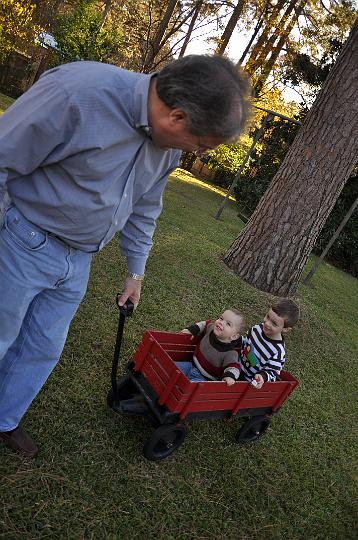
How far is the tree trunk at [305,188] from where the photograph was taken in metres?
5.54

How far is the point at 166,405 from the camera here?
102 inches

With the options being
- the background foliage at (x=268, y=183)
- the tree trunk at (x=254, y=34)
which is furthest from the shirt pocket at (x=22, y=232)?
the tree trunk at (x=254, y=34)

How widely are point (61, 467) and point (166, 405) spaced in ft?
2.14

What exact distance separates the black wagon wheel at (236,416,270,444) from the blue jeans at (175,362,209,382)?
50 centimetres

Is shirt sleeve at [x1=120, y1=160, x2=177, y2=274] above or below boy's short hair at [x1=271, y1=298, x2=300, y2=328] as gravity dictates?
above

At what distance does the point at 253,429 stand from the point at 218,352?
747mm

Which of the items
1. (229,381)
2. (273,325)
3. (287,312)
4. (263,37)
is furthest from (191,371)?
(263,37)

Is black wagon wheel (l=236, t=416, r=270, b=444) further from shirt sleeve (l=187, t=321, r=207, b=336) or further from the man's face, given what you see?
the man's face

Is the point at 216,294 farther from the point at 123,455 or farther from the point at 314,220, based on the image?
the point at 123,455

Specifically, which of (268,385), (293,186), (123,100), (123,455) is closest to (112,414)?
(123,455)

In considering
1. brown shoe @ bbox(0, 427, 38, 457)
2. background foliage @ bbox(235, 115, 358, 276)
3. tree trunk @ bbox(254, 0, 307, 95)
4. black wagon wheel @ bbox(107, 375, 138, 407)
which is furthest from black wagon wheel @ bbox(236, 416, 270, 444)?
tree trunk @ bbox(254, 0, 307, 95)

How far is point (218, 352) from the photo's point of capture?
2.97 metres

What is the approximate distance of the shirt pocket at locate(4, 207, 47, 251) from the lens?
1685mm

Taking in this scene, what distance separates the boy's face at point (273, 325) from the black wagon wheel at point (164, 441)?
98 centimetres
